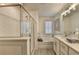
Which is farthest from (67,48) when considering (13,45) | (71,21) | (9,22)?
(9,22)

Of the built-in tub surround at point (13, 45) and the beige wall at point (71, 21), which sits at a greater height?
the beige wall at point (71, 21)

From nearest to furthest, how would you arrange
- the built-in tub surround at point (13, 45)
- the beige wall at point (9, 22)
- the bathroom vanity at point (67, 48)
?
1. the bathroom vanity at point (67, 48)
2. the built-in tub surround at point (13, 45)
3. the beige wall at point (9, 22)

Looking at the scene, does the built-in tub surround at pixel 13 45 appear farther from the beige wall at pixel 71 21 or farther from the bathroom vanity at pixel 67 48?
the beige wall at pixel 71 21

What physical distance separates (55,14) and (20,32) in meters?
1.03

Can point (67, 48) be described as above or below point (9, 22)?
below

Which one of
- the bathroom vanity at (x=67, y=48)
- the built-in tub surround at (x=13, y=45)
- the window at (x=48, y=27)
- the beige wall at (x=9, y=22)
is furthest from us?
the window at (x=48, y=27)

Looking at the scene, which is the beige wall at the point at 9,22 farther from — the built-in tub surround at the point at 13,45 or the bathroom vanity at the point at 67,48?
the bathroom vanity at the point at 67,48

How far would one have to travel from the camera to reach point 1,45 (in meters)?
2.61

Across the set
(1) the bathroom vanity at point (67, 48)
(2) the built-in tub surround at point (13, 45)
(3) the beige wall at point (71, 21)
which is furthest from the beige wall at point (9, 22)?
(3) the beige wall at point (71, 21)

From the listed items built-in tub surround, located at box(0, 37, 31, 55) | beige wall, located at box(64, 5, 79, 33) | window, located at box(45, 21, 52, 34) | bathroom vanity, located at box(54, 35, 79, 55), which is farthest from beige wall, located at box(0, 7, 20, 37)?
beige wall, located at box(64, 5, 79, 33)

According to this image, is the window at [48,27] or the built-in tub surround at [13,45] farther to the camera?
the window at [48,27]

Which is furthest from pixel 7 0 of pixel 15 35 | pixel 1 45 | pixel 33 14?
pixel 33 14

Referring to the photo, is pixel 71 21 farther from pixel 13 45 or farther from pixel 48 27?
pixel 13 45
